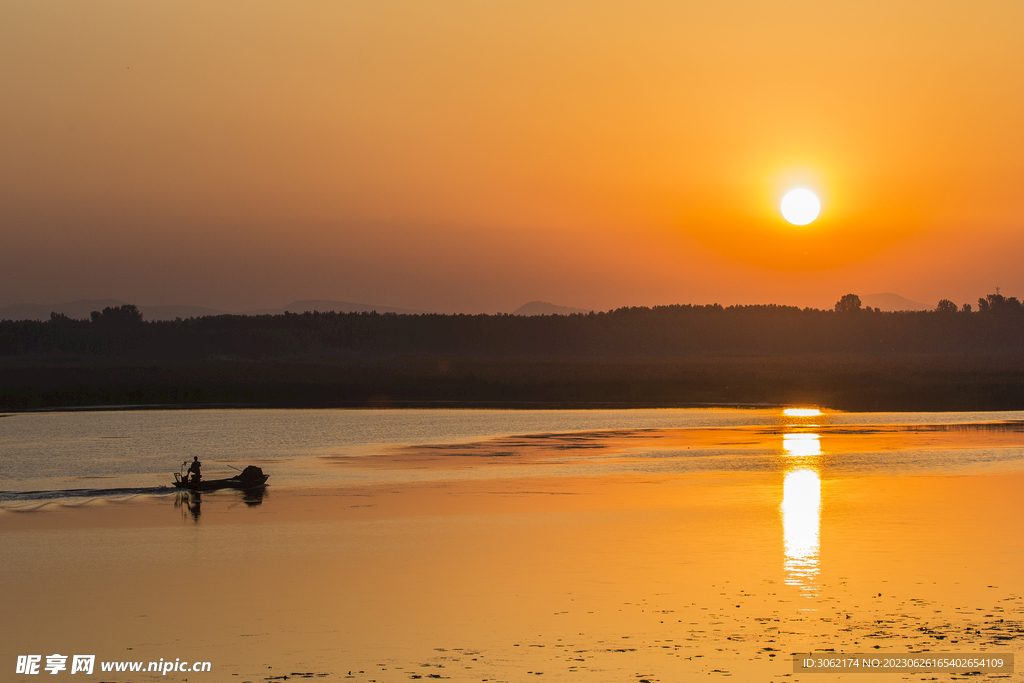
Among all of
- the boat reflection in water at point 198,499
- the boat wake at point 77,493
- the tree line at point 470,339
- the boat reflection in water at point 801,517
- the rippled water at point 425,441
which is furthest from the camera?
the tree line at point 470,339

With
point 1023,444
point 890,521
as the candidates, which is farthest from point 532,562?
point 1023,444

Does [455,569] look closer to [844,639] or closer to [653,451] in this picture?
[844,639]

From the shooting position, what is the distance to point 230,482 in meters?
24.3

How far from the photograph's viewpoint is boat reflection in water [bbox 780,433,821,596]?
560 inches

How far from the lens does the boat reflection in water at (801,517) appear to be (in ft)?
46.6

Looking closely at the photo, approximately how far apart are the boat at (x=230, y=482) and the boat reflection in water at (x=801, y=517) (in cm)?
1291

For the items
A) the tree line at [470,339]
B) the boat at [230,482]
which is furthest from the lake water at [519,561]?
the tree line at [470,339]

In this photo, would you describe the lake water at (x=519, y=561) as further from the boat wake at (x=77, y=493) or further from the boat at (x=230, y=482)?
the boat at (x=230, y=482)

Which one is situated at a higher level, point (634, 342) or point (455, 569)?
point (634, 342)

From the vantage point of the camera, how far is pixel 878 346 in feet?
648

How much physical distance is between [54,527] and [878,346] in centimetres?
19735

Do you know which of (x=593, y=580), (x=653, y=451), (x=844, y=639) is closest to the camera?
(x=844, y=639)

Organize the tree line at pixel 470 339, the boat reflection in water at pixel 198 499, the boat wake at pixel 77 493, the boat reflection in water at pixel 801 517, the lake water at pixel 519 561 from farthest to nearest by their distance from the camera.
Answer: the tree line at pixel 470 339 → the boat wake at pixel 77 493 → the boat reflection in water at pixel 198 499 → the boat reflection in water at pixel 801 517 → the lake water at pixel 519 561

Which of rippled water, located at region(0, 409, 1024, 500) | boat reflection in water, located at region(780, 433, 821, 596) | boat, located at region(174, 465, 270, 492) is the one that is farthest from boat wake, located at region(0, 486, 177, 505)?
boat reflection in water, located at region(780, 433, 821, 596)
